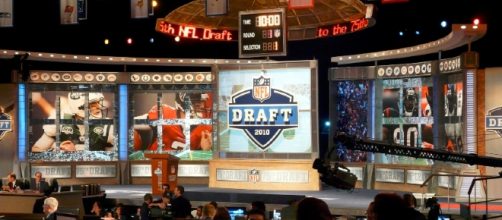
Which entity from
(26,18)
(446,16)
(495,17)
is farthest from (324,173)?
(26,18)

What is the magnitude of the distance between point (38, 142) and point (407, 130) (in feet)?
39.1

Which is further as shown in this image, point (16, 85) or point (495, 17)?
point (16, 85)

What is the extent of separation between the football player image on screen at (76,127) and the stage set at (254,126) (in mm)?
36

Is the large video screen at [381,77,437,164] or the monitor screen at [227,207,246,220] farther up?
the large video screen at [381,77,437,164]

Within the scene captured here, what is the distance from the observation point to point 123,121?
28078mm

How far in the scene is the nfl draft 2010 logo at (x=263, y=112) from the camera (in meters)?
23.1

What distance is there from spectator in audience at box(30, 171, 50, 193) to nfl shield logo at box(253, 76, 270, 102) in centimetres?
635

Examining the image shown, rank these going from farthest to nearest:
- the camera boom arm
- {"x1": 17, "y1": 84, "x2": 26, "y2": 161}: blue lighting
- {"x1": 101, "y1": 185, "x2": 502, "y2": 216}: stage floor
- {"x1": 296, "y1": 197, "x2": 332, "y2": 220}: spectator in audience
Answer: {"x1": 17, "y1": 84, "x2": 26, "y2": 161}: blue lighting < {"x1": 101, "y1": 185, "x2": 502, "y2": 216}: stage floor < the camera boom arm < {"x1": 296, "y1": 197, "x2": 332, "y2": 220}: spectator in audience

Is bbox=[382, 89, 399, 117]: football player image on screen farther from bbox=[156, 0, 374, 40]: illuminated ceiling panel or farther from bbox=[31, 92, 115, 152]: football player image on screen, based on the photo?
bbox=[31, 92, 115, 152]: football player image on screen

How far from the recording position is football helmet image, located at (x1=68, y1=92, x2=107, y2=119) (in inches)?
1083

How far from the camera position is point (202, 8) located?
84.5 ft

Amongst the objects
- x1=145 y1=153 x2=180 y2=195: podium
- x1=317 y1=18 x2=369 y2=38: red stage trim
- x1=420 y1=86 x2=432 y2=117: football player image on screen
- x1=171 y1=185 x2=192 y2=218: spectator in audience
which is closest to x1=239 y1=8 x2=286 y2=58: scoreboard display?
x1=145 y1=153 x2=180 y2=195: podium

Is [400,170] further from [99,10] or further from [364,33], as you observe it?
[99,10]

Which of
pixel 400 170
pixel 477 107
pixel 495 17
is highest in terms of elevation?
pixel 495 17
